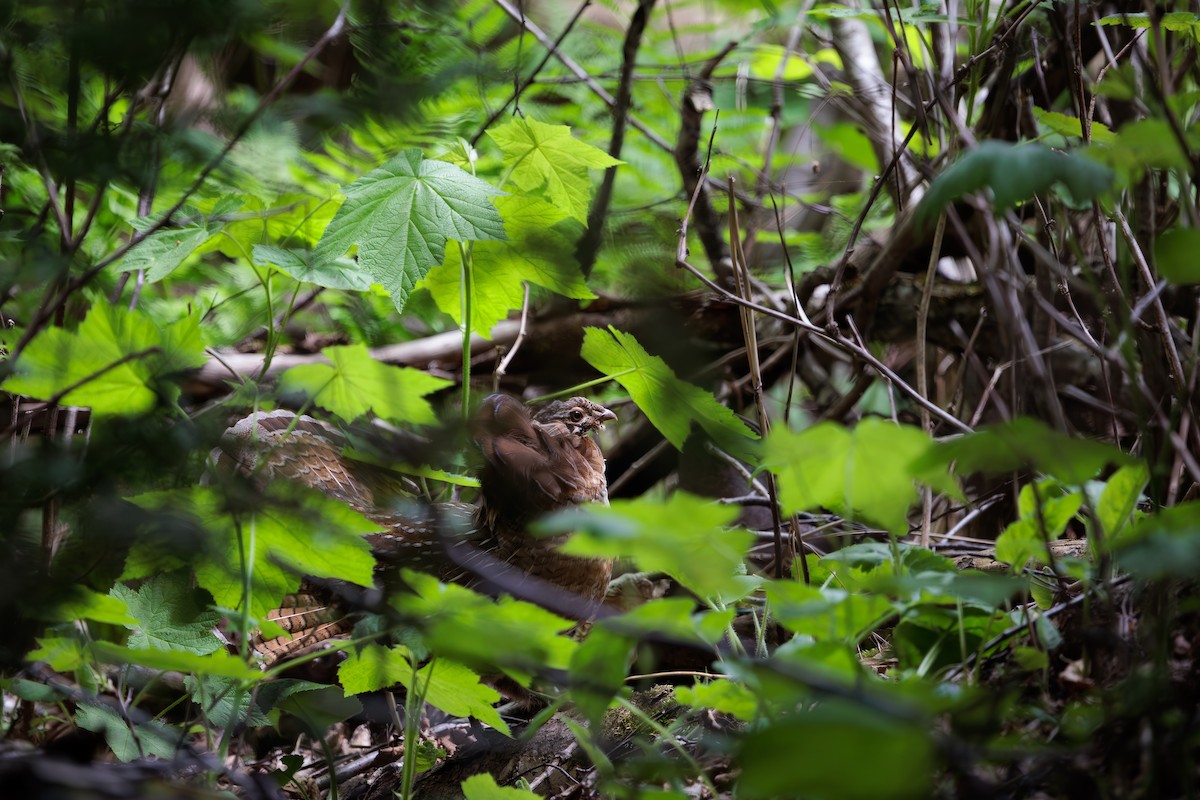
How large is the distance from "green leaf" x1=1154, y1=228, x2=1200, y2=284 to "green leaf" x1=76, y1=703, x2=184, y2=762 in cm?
156

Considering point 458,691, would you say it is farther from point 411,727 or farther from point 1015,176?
point 1015,176

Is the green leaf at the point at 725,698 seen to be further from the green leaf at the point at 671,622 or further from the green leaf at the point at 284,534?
the green leaf at the point at 284,534

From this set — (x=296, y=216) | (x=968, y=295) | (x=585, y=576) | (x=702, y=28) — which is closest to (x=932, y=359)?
(x=968, y=295)

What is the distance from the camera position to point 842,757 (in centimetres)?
69

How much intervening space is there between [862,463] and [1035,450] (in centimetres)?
19

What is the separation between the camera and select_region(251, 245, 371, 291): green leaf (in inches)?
69.1

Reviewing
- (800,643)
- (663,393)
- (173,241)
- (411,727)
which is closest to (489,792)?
(411,727)

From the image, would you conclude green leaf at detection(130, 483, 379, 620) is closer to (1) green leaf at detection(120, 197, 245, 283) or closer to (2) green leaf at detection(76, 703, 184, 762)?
(2) green leaf at detection(76, 703, 184, 762)

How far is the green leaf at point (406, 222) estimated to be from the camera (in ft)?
Answer: 5.48

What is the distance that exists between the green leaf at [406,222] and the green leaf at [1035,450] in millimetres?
967

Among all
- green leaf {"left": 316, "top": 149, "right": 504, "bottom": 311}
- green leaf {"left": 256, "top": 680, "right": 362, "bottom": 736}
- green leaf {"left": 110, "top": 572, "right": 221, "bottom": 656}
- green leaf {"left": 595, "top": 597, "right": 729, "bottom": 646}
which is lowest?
green leaf {"left": 256, "top": 680, "right": 362, "bottom": 736}

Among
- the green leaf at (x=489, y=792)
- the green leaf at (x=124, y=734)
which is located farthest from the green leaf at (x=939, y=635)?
the green leaf at (x=124, y=734)

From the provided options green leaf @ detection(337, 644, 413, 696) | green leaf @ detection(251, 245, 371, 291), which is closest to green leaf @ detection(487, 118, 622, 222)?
green leaf @ detection(251, 245, 371, 291)

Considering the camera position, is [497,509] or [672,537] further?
[497,509]
